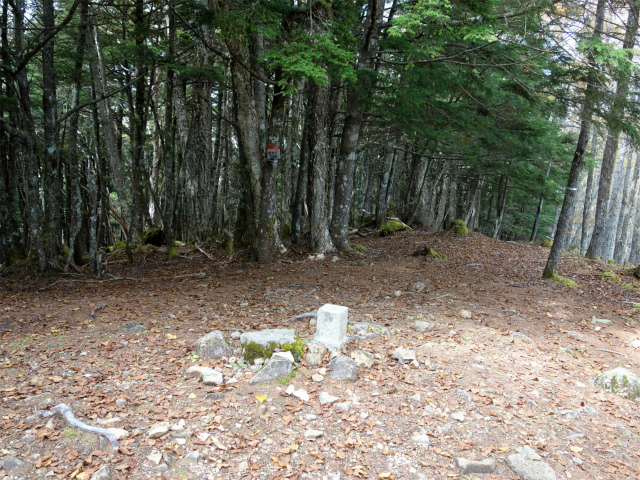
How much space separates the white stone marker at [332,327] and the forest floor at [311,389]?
0.24 metres

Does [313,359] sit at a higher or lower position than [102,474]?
higher

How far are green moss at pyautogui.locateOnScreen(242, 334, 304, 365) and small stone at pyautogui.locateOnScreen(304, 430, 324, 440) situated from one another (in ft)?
3.37

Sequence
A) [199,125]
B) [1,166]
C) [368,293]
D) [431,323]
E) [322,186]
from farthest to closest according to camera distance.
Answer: [199,125], [322,186], [1,166], [368,293], [431,323]

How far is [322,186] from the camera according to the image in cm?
989

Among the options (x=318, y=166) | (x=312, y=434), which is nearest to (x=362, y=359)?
(x=312, y=434)

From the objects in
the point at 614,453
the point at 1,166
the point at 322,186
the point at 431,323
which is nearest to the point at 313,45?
the point at 322,186

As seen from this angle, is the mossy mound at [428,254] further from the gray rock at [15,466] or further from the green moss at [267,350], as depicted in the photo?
the gray rock at [15,466]

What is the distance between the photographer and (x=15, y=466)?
2.53 meters

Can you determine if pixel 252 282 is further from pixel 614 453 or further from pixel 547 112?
pixel 547 112

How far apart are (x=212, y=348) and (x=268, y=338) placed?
633 mm

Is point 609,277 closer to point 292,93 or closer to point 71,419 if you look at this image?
point 292,93

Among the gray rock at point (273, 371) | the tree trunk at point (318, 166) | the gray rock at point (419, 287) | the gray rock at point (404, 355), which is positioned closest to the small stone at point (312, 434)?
the gray rock at point (273, 371)

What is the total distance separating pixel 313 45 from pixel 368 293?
4.55m

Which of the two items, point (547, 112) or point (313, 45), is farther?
point (547, 112)
